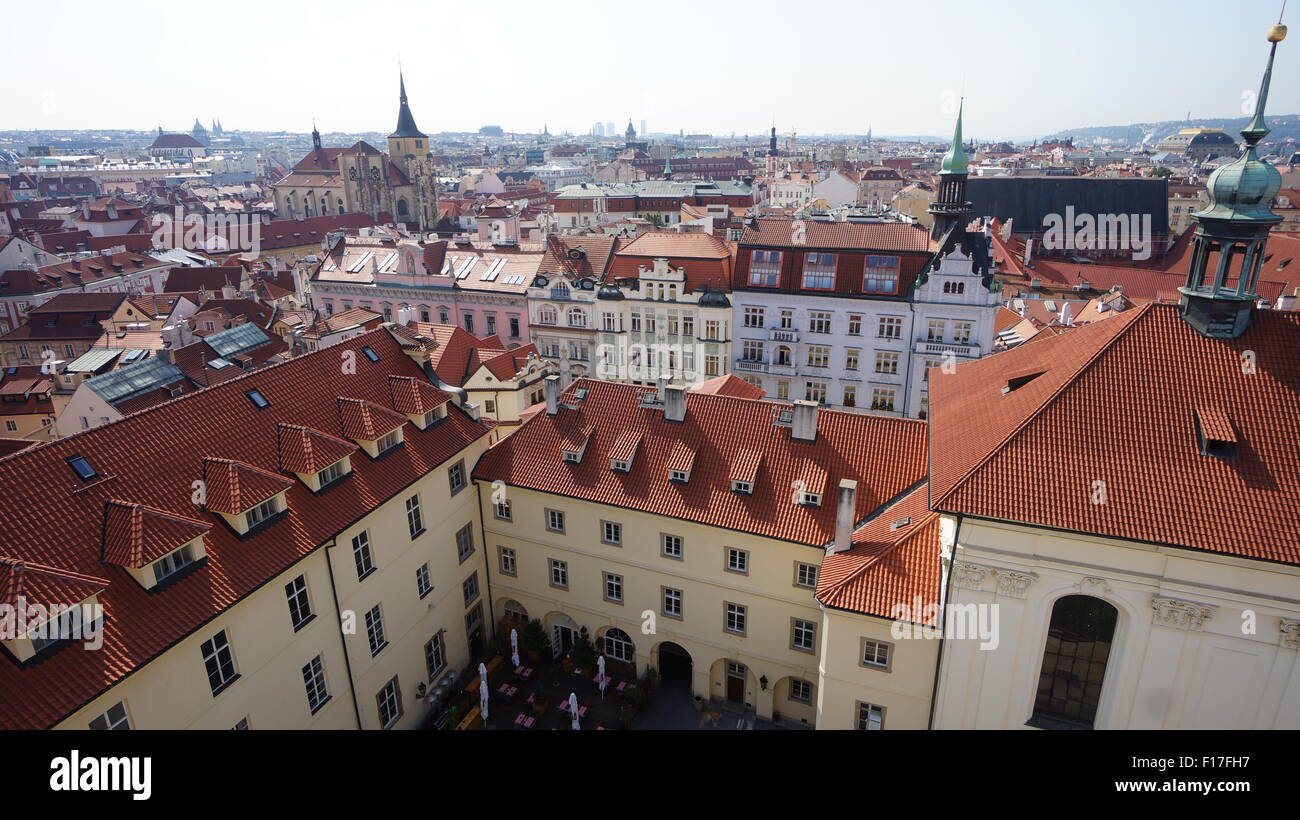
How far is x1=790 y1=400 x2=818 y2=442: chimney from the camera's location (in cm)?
2822

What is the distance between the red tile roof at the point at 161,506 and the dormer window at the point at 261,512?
41 centimetres

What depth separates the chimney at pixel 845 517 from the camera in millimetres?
23891

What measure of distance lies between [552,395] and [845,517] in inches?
561

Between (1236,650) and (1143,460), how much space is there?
5236mm

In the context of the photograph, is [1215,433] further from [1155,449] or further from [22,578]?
[22,578]

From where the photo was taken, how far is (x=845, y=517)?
24438 millimetres

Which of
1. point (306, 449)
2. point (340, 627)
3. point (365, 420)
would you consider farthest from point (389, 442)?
point (340, 627)

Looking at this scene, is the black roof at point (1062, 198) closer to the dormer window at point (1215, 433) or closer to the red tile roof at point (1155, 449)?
the red tile roof at point (1155, 449)

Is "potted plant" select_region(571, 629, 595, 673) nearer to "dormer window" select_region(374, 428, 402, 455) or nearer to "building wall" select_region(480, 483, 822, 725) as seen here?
"building wall" select_region(480, 483, 822, 725)

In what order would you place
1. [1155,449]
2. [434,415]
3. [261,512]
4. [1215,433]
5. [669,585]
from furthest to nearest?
[434,415] < [669,585] < [261,512] < [1155,449] < [1215,433]

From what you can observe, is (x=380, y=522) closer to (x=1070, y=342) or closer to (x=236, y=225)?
(x=1070, y=342)
